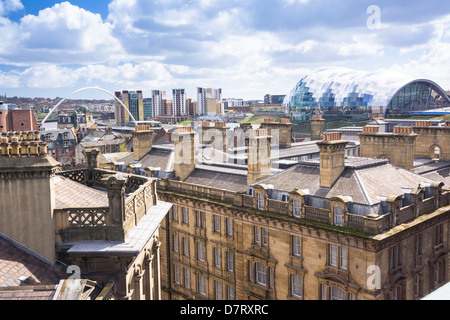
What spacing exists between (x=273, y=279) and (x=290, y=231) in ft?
15.3

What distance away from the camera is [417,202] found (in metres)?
29.1

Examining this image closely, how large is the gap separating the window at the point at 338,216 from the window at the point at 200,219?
46.3ft

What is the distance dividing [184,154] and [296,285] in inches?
670

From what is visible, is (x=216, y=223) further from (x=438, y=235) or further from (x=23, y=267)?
(x=23, y=267)

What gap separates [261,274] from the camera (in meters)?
34.0

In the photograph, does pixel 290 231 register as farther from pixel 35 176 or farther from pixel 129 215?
pixel 35 176

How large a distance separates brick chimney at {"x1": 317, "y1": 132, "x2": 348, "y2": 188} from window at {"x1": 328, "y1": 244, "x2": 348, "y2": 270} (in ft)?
14.6

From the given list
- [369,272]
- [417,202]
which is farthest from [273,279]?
[417,202]

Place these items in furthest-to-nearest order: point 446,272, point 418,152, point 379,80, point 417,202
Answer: point 379,80, point 418,152, point 446,272, point 417,202

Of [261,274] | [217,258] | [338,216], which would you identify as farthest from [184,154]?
[338,216]

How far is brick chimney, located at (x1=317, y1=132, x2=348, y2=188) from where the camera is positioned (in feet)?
98.3

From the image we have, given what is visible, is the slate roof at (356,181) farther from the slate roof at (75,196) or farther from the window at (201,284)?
the slate roof at (75,196)

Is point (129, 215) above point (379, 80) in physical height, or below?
below

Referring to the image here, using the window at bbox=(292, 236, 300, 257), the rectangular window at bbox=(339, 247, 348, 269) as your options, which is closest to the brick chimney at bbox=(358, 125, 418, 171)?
the window at bbox=(292, 236, 300, 257)
